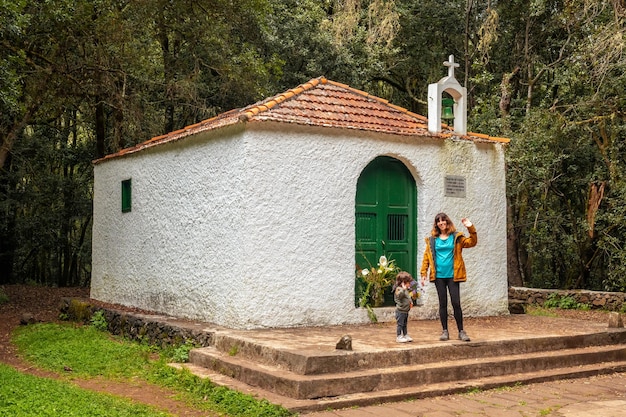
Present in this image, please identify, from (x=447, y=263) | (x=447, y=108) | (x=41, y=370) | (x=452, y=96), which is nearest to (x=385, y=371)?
(x=447, y=263)

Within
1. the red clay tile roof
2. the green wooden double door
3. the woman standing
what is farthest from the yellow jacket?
the red clay tile roof

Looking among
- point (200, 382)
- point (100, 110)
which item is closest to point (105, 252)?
point (100, 110)

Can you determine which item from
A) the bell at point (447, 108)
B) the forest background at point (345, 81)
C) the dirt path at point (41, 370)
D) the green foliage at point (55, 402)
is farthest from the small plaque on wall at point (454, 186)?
the green foliage at point (55, 402)

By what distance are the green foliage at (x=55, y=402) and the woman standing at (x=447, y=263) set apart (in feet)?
12.4

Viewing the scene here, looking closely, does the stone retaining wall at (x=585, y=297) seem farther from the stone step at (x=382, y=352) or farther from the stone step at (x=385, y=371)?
the stone step at (x=385, y=371)

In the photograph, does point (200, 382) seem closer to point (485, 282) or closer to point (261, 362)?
point (261, 362)

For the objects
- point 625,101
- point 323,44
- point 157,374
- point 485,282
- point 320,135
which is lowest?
point 157,374

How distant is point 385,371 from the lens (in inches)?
284

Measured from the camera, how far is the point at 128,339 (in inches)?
418

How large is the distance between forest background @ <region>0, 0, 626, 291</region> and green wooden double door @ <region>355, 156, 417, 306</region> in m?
5.10

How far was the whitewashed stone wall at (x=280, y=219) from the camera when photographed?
9461 millimetres

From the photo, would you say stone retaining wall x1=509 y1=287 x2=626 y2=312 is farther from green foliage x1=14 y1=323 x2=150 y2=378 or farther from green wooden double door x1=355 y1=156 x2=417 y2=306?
green foliage x1=14 y1=323 x2=150 y2=378

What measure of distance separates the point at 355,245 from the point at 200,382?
380 cm

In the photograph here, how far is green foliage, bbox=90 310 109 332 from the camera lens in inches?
455
